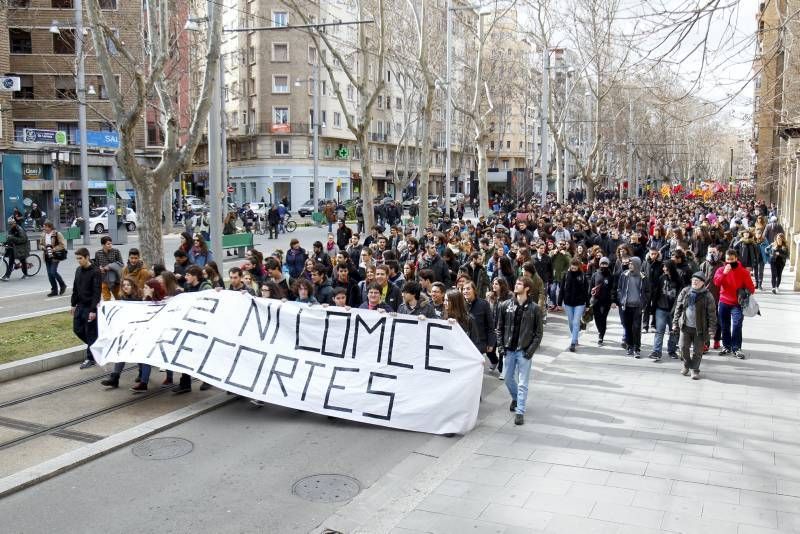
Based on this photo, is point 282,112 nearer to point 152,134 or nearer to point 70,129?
point 152,134

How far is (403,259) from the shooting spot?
51.6 ft

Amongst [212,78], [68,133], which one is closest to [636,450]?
[212,78]

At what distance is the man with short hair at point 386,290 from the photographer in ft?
35.2

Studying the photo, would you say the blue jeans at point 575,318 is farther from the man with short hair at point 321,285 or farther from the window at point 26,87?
the window at point 26,87

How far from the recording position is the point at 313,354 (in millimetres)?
8875

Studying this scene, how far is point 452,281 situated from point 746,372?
16.6 ft

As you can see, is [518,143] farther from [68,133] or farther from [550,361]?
[550,361]

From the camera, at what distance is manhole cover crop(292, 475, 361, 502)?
6.62 meters

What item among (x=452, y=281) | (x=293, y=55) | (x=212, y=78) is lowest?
(x=452, y=281)

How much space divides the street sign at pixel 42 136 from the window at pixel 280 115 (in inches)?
1006

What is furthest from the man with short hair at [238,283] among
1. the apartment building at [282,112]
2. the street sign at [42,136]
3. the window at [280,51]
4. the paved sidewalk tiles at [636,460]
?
the window at [280,51]

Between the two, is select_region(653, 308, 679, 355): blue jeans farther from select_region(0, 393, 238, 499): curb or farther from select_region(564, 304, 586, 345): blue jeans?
select_region(0, 393, 238, 499): curb

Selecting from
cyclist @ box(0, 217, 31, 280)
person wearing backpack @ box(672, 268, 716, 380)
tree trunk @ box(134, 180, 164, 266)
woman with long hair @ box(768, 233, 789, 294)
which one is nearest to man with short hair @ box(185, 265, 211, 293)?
tree trunk @ box(134, 180, 164, 266)

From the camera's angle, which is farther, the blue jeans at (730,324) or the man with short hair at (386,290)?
the blue jeans at (730,324)
